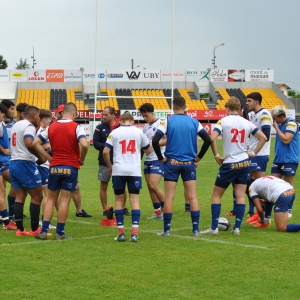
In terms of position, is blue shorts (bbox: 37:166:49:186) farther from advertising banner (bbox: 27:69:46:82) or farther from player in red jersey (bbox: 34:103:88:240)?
advertising banner (bbox: 27:69:46:82)

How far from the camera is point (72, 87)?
66.7 meters

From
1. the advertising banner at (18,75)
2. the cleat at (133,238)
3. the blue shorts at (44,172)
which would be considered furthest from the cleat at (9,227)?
the advertising banner at (18,75)

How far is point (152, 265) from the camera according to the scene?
24.0 ft

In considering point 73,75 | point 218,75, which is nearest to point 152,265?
point 73,75

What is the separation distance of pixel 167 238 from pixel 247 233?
142 centimetres

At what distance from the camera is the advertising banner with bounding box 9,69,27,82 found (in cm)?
6569

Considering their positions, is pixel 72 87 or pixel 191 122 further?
pixel 72 87

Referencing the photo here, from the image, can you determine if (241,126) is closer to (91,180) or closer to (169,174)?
(169,174)

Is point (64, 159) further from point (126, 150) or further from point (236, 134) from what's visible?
point (236, 134)

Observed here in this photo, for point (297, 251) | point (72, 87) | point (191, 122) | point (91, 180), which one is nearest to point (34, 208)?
point (191, 122)

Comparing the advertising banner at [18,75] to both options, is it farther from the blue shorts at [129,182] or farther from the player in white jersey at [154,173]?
the blue shorts at [129,182]

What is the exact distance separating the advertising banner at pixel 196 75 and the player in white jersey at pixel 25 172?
59.0 meters

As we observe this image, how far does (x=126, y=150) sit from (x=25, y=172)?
1.71 metres

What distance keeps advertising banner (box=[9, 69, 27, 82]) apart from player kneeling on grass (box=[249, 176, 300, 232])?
2297 inches
